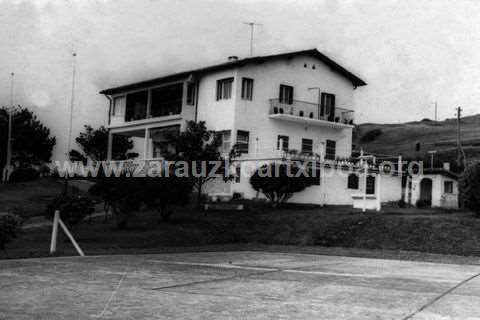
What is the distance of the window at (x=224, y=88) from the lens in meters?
36.6

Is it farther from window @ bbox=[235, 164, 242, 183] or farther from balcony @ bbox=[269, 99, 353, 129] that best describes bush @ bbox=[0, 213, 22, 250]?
balcony @ bbox=[269, 99, 353, 129]

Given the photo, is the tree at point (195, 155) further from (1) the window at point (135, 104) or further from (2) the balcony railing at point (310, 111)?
(1) the window at point (135, 104)

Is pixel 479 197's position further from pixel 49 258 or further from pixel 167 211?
pixel 49 258

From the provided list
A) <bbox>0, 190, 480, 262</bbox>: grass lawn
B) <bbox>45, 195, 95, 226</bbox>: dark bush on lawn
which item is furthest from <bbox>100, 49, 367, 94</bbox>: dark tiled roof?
<bbox>45, 195, 95, 226</bbox>: dark bush on lawn

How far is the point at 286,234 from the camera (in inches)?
942

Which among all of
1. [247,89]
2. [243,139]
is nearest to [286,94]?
[247,89]

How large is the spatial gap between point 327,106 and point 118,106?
16.0 m

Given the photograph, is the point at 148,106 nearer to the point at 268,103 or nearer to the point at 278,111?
the point at 268,103

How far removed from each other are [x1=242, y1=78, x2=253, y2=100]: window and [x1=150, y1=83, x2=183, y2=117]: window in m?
5.23

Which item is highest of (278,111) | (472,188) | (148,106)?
(148,106)

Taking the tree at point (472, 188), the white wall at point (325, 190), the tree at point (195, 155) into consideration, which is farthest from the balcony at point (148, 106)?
the tree at point (472, 188)

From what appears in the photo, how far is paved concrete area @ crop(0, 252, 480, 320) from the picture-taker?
24.7ft

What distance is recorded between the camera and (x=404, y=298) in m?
8.96

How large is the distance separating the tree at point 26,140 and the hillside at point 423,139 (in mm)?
44250
